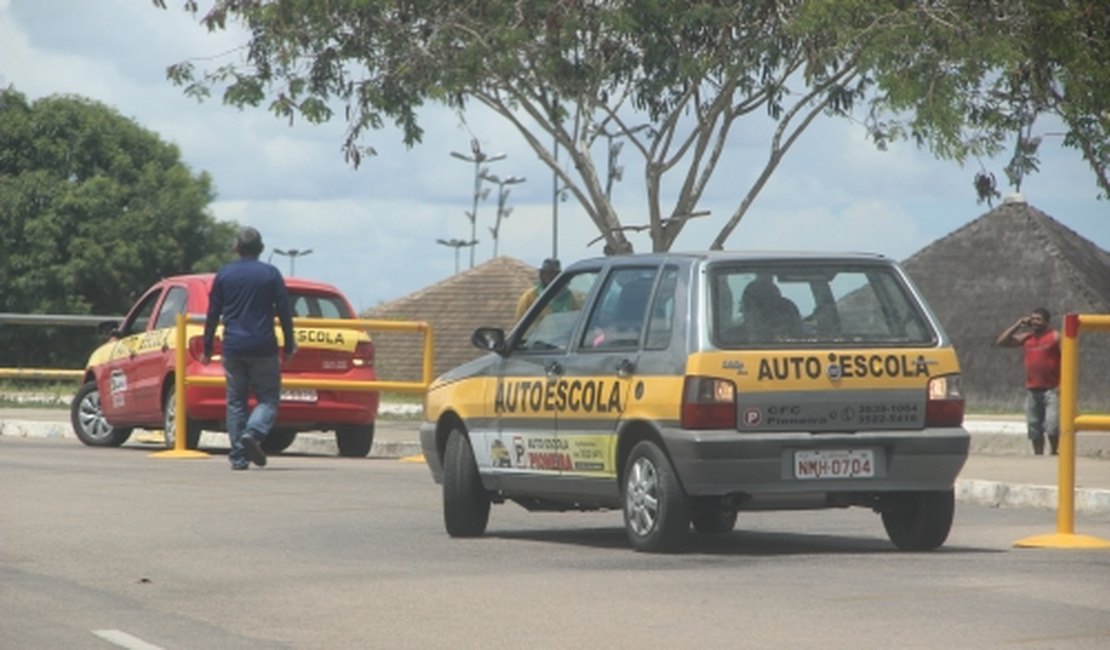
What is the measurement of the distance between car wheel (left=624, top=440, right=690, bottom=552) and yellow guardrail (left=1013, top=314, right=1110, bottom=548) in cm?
225

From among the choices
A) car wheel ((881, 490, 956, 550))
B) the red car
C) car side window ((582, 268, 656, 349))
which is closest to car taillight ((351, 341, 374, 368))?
the red car

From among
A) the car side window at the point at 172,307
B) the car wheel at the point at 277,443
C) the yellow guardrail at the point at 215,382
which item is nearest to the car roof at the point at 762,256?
the yellow guardrail at the point at 215,382

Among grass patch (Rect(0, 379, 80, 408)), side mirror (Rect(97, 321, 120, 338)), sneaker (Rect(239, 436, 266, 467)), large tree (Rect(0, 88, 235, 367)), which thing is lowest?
sneaker (Rect(239, 436, 266, 467))

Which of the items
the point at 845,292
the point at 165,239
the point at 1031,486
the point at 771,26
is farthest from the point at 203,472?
the point at 165,239

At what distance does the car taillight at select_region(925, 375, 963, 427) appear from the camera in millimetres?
12430

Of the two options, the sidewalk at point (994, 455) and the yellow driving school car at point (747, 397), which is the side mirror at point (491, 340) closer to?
the yellow driving school car at point (747, 397)

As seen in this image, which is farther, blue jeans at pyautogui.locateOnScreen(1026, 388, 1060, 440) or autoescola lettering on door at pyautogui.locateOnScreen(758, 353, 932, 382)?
blue jeans at pyautogui.locateOnScreen(1026, 388, 1060, 440)

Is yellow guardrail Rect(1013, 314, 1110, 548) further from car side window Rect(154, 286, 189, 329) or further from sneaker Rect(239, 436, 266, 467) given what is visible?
car side window Rect(154, 286, 189, 329)

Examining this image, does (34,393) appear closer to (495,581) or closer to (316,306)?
(316,306)

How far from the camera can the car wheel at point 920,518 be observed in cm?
1260

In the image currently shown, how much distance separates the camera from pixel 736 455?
11.9m

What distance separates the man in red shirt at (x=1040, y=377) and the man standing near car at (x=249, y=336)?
29.6ft

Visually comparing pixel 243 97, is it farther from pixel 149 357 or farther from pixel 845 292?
pixel 845 292

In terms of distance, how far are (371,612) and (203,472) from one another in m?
9.95
